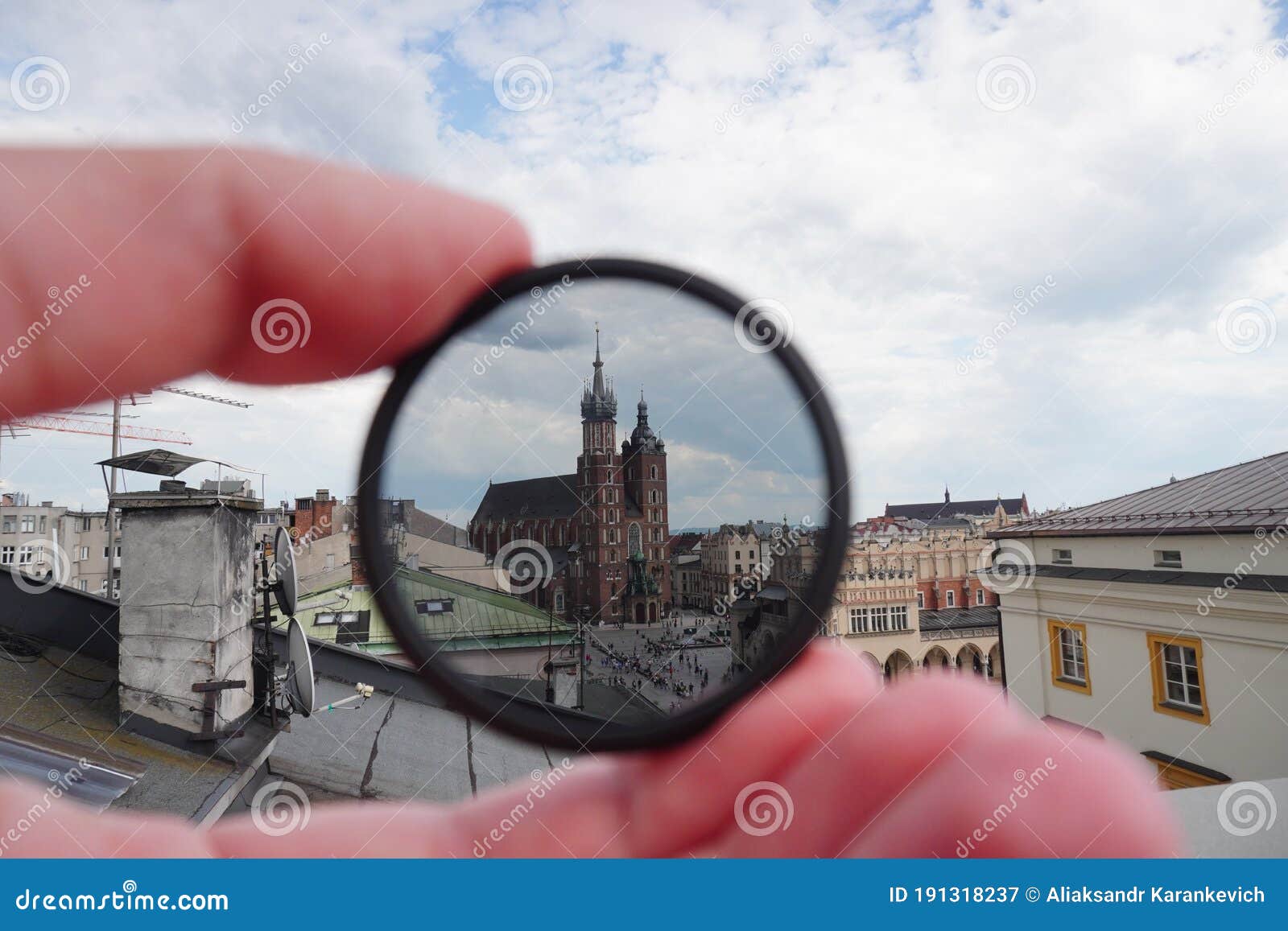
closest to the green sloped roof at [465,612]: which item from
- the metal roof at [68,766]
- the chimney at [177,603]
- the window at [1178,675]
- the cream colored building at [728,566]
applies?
the cream colored building at [728,566]

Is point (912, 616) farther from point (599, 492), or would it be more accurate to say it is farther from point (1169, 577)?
point (599, 492)

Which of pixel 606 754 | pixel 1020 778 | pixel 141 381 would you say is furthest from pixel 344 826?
pixel 1020 778

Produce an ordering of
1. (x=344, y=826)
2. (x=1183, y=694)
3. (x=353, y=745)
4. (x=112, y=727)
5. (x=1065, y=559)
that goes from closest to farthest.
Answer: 1. (x=344, y=826)
2. (x=112, y=727)
3. (x=353, y=745)
4. (x=1183, y=694)
5. (x=1065, y=559)

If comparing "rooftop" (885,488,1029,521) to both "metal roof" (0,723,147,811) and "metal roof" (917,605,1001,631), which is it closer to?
"metal roof" (917,605,1001,631)

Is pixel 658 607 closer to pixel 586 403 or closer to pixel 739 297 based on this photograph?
pixel 586 403

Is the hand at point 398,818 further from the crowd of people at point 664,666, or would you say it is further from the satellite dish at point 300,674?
the satellite dish at point 300,674

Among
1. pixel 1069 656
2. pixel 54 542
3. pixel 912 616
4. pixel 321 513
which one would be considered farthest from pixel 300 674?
pixel 912 616
